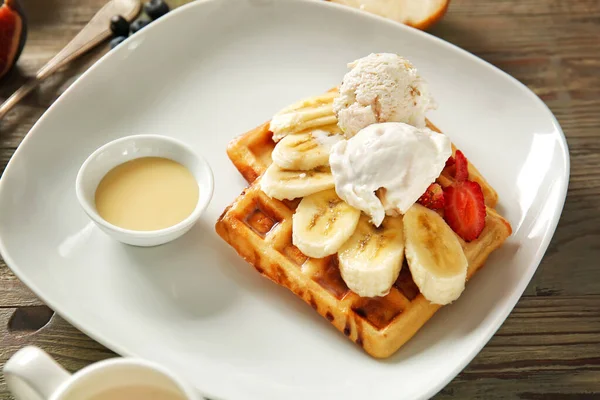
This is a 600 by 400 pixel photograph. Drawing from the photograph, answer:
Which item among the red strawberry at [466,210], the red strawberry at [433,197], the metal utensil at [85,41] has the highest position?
the metal utensil at [85,41]

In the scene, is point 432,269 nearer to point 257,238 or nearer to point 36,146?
point 257,238

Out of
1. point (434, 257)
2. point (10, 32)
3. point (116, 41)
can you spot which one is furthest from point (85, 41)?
point (434, 257)

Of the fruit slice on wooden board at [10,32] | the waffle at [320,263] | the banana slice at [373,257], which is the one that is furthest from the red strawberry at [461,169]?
the fruit slice on wooden board at [10,32]

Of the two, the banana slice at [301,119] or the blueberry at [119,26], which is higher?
the blueberry at [119,26]

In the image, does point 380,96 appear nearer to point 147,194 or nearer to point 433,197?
point 433,197

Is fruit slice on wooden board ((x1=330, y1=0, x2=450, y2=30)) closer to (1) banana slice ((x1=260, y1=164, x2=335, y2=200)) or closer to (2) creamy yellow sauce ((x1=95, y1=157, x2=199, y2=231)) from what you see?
(1) banana slice ((x1=260, y1=164, x2=335, y2=200))

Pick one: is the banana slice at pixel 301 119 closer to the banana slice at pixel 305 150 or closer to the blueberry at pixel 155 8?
the banana slice at pixel 305 150

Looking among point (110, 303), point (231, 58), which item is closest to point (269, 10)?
point (231, 58)

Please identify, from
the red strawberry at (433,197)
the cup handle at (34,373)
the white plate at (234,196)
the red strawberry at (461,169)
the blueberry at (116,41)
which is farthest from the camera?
the blueberry at (116,41)
